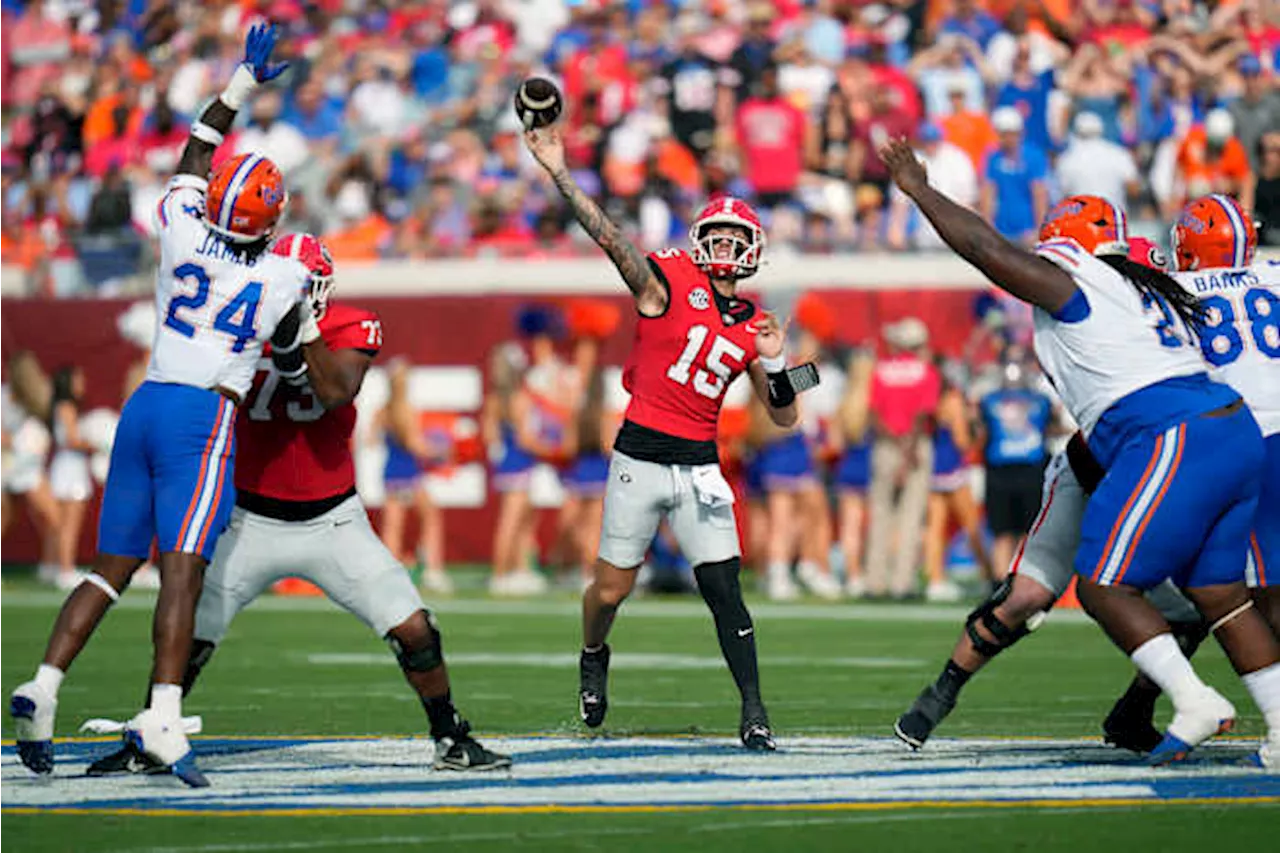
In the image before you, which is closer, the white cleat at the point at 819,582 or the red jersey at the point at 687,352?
the red jersey at the point at 687,352

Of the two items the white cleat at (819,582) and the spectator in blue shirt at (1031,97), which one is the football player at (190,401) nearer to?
the white cleat at (819,582)

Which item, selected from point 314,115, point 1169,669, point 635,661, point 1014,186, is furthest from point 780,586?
point 1169,669

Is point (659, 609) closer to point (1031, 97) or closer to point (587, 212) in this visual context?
point (1031, 97)

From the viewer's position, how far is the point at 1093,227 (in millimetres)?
8367

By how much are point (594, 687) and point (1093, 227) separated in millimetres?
2611

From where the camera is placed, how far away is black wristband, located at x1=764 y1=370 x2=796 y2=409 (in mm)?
9258

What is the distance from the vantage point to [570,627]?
15406 mm

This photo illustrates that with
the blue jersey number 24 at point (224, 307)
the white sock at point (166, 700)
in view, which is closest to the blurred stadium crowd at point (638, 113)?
the blue jersey number 24 at point (224, 307)

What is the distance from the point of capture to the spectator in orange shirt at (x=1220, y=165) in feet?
60.8

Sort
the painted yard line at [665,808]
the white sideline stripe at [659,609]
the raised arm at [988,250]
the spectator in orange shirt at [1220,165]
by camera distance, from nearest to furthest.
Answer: the painted yard line at [665,808] < the raised arm at [988,250] < the white sideline stripe at [659,609] < the spectator in orange shirt at [1220,165]

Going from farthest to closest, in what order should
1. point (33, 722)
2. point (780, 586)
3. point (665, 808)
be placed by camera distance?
point (780, 586) → point (33, 722) → point (665, 808)

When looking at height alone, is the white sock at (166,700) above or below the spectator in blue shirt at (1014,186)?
below

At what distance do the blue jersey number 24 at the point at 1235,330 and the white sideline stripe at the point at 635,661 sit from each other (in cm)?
423

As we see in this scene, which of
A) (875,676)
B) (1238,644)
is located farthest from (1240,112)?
(1238,644)
